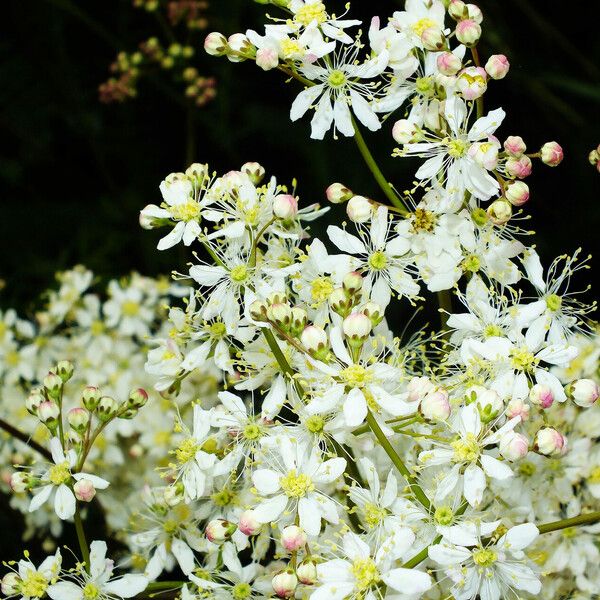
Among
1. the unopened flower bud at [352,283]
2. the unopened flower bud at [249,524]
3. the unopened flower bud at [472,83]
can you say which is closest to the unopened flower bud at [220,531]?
the unopened flower bud at [249,524]

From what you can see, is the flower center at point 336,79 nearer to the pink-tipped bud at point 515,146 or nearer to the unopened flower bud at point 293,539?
the pink-tipped bud at point 515,146

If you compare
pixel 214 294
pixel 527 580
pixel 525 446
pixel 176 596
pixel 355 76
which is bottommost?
pixel 176 596

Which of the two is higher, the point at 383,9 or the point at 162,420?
the point at 383,9

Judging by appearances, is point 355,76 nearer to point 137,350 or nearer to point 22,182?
point 137,350

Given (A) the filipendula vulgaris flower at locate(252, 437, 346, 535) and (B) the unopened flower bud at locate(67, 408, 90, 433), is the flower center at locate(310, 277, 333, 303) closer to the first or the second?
(A) the filipendula vulgaris flower at locate(252, 437, 346, 535)

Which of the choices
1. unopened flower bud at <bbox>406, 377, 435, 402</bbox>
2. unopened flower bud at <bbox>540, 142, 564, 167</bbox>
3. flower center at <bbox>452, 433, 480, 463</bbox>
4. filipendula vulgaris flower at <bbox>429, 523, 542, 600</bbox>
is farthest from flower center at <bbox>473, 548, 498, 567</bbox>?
unopened flower bud at <bbox>540, 142, 564, 167</bbox>

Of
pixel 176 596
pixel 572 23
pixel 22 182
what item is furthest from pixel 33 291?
pixel 572 23

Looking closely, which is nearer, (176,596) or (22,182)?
(176,596)
